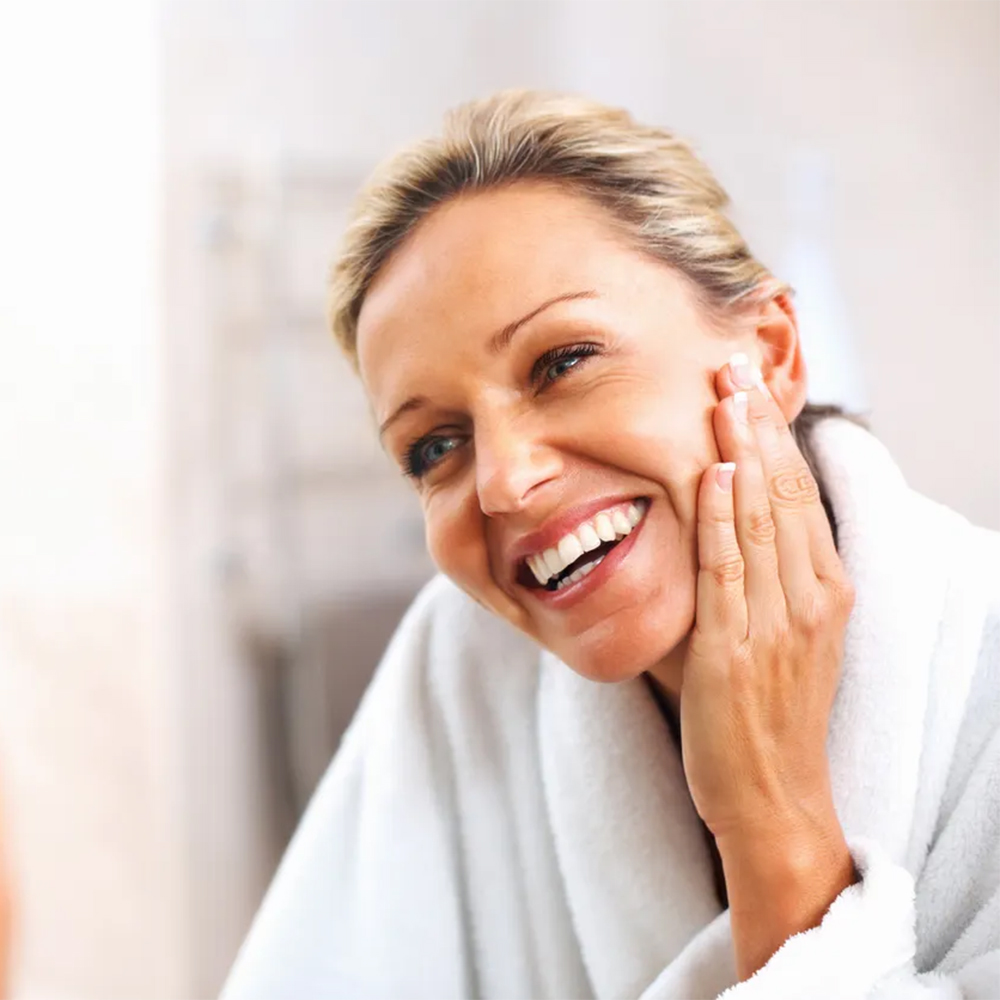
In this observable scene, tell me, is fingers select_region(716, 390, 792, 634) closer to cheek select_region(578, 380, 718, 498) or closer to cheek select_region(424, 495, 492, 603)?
cheek select_region(578, 380, 718, 498)

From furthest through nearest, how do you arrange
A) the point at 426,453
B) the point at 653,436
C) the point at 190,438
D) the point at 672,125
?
the point at 190,438, the point at 672,125, the point at 426,453, the point at 653,436

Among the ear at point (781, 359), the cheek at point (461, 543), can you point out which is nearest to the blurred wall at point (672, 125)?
the ear at point (781, 359)

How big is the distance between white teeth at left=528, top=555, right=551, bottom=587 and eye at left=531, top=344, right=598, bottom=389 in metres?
0.12

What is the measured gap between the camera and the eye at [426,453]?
0.73m

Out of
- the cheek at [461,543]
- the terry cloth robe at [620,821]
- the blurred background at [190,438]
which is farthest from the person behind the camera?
the blurred background at [190,438]

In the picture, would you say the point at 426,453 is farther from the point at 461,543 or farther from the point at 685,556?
the point at 685,556

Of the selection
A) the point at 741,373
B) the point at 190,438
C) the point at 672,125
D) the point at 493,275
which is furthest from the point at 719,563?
the point at 190,438

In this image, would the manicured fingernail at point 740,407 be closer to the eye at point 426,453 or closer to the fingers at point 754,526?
the fingers at point 754,526

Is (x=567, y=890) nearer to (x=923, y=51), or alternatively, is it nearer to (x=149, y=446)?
(x=923, y=51)

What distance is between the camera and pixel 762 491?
2.15 ft

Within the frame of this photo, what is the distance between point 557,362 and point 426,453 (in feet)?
0.45

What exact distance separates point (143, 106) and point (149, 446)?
475mm

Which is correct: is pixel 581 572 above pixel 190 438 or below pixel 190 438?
above

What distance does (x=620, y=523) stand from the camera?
661mm
